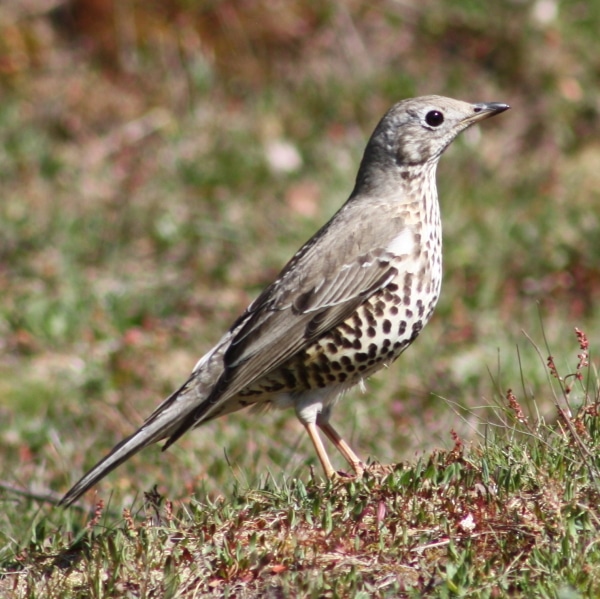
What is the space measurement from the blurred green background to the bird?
1.80 feet

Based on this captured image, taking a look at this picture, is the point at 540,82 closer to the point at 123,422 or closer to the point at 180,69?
the point at 180,69

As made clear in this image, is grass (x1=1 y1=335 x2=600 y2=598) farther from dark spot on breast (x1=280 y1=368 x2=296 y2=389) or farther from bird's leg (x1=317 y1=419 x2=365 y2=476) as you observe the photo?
dark spot on breast (x1=280 y1=368 x2=296 y2=389)

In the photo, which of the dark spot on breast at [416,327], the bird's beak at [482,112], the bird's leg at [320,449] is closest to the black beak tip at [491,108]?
the bird's beak at [482,112]

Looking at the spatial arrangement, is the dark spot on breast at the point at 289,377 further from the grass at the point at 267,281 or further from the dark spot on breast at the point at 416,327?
the dark spot on breast at the point at 416,327

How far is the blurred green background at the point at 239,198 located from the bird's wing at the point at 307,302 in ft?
2.06

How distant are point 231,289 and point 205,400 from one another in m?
3.49

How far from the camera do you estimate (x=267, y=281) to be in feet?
29.4

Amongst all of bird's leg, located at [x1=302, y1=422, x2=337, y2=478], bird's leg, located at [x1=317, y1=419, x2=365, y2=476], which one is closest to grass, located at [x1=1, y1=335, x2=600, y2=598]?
bird's leg, located at [x1=302, y1=422, x2=337, y2=478]

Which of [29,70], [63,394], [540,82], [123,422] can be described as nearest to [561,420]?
[123,422]

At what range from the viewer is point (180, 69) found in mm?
10992

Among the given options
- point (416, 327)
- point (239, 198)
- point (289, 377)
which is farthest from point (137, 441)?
point (239, 198)

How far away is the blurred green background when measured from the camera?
725 centimetres

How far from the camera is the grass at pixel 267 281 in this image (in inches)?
169

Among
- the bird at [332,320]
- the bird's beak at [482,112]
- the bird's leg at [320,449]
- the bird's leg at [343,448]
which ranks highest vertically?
the bird's beak at [482,112]
